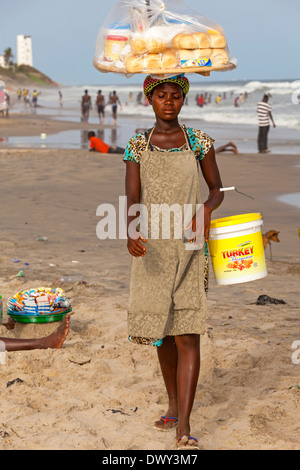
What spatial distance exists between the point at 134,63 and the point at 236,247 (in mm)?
1022

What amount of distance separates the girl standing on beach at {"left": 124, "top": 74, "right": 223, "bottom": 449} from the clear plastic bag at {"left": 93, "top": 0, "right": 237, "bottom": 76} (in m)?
0.10

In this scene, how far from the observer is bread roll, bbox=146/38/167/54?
10.0 ft

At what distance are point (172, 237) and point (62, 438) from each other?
108 centimetres

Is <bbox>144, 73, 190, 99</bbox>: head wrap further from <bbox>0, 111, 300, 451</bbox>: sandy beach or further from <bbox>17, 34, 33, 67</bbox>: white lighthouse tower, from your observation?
<bbox>17, 34, 33, 67</bbox>: white lighthouse tower

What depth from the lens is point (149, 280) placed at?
318 cm

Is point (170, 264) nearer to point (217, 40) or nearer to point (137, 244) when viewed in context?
point (137, 244)

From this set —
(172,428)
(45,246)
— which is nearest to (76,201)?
(45,246)

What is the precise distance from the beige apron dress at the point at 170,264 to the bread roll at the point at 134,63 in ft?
1.07

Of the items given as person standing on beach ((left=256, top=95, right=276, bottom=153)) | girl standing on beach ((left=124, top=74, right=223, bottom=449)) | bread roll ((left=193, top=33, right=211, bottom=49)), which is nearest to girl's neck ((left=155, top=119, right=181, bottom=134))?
girl standing on beach ((left=124, top=74, right=223, bottom=449))

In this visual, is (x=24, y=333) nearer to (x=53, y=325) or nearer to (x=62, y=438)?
(x=53, y=325)

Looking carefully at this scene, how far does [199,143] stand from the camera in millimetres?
3191

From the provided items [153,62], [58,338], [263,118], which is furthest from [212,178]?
[263,118]

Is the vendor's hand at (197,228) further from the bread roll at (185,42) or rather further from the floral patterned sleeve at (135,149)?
the bread roll at (185,42)

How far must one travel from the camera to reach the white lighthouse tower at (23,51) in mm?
143875
